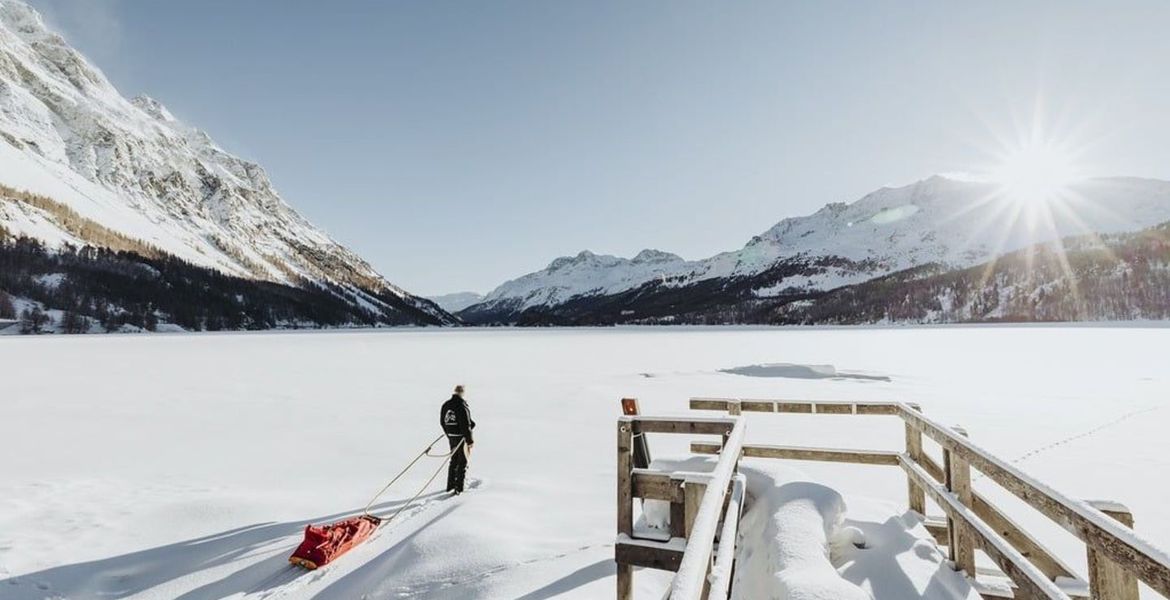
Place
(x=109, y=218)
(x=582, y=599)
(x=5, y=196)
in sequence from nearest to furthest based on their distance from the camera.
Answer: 1. (x=582, y=599)
2. (x=5, y=196)
3. (x=109, y=218)

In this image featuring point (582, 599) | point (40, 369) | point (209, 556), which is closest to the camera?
point (582, 599)

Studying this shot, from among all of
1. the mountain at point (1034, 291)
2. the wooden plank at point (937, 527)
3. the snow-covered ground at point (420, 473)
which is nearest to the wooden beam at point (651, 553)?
the snow-covered ground at point (420, 473)

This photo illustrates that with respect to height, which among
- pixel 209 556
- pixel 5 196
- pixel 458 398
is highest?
pixel 5 196

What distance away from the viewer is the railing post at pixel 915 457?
20.5 ft

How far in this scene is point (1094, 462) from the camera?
416 inches

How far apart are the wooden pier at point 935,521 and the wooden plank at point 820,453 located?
1 cm

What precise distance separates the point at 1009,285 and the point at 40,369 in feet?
623

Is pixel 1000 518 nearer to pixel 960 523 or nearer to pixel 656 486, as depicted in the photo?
pixel 960 523

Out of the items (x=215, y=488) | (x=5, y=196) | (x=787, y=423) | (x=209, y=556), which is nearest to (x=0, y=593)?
(x=209, y=556)

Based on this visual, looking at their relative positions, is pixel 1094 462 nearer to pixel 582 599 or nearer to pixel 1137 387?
pixel 582 599

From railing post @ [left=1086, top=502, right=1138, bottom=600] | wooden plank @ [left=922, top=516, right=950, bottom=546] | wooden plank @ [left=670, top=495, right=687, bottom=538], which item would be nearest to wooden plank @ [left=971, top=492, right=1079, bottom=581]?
wooden plank @ [left=922, top=516, right=950, bottom=546]

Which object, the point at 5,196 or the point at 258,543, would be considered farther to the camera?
the point at 5,196

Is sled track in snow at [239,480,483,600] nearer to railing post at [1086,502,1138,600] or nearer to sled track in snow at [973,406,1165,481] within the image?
railing post at [1086,502,1138,600]

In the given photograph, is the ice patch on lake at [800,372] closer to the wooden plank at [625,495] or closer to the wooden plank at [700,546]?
the wooden plank at [625,495]
